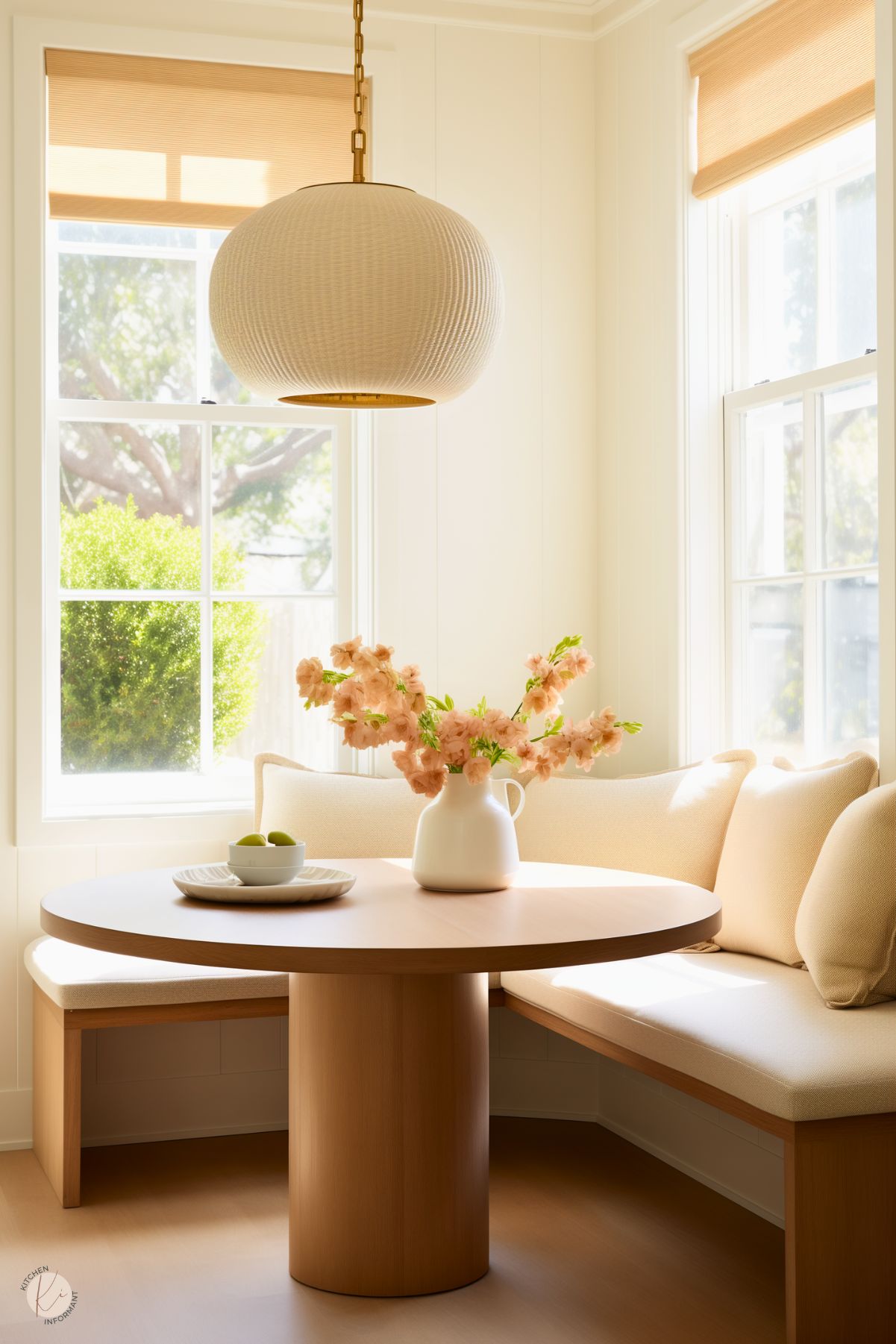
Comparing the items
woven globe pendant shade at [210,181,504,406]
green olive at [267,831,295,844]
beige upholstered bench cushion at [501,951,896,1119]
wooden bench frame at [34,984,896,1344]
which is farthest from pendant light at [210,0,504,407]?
wooden bench frame at [34,984,896,1344]

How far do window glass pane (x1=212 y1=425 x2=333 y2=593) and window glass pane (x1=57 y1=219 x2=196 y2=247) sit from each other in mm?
544

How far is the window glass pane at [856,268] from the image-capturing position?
324 cm

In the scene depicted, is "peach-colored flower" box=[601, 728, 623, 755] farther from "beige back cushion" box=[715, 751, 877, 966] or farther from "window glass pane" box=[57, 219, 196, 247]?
"window glass pane" box=[57, 219, 196, 247]

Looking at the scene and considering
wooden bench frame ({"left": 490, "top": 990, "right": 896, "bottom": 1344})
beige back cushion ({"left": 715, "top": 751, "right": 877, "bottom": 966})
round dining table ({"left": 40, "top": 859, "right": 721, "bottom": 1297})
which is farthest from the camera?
beige back cushion ({"left": 715, "top": 751, "right": 877, "bottom": 966})

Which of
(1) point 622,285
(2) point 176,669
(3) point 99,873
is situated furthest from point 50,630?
(1) point 622,285

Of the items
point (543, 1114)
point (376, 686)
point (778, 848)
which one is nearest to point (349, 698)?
point (376, 686)

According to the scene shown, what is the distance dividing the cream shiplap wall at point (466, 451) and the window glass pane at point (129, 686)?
0.22 meters

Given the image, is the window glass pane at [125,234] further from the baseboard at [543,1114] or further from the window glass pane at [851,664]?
the baseboard at [543,1114]

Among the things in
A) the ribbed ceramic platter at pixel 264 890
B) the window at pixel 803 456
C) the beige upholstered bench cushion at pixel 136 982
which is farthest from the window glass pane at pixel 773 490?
the beige upholstered bench cushion at pixel 136 982

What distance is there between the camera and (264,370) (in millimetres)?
2459

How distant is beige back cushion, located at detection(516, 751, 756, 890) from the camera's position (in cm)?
347

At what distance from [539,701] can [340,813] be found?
1097 mm

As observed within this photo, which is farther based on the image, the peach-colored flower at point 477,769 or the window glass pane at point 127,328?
the window glass pane at point 127,328

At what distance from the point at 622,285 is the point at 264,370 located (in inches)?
77.2
